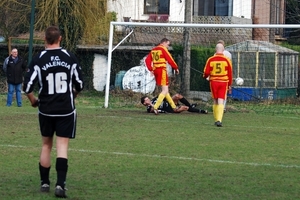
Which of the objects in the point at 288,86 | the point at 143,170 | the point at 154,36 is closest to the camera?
the point at 143,170

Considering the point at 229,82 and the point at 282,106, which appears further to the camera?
the point at 282,106

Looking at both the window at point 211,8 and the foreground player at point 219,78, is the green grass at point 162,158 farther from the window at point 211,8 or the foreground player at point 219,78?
the window at point 211,8

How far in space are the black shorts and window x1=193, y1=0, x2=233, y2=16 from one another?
32.5 m

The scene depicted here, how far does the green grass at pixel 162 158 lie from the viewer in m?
8.61

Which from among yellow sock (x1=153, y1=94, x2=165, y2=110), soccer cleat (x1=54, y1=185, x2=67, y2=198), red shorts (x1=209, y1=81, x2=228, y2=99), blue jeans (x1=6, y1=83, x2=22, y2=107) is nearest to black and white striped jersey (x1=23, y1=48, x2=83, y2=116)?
soccer cleat (x1=54, y1=185, x2=67, y2=198)

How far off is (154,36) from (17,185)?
22112 millimetres

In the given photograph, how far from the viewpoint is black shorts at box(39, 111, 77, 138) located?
8203 mm

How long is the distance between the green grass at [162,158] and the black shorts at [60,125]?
0.70 metres

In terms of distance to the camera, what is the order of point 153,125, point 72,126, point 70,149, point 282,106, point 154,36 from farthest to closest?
point 154,36, point 282,106, point 153,125, point 70,149, point 72,126

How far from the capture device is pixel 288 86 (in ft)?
84.2

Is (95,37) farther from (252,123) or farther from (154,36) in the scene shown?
(252,123)

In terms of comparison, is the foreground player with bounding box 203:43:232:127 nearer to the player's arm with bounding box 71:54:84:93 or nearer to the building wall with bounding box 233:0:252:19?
the player's arm with bounding box 71:54:84:93

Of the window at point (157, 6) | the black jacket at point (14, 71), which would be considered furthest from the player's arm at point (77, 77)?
the window at point (157, 6)

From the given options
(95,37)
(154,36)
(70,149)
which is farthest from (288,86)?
(70,149)
